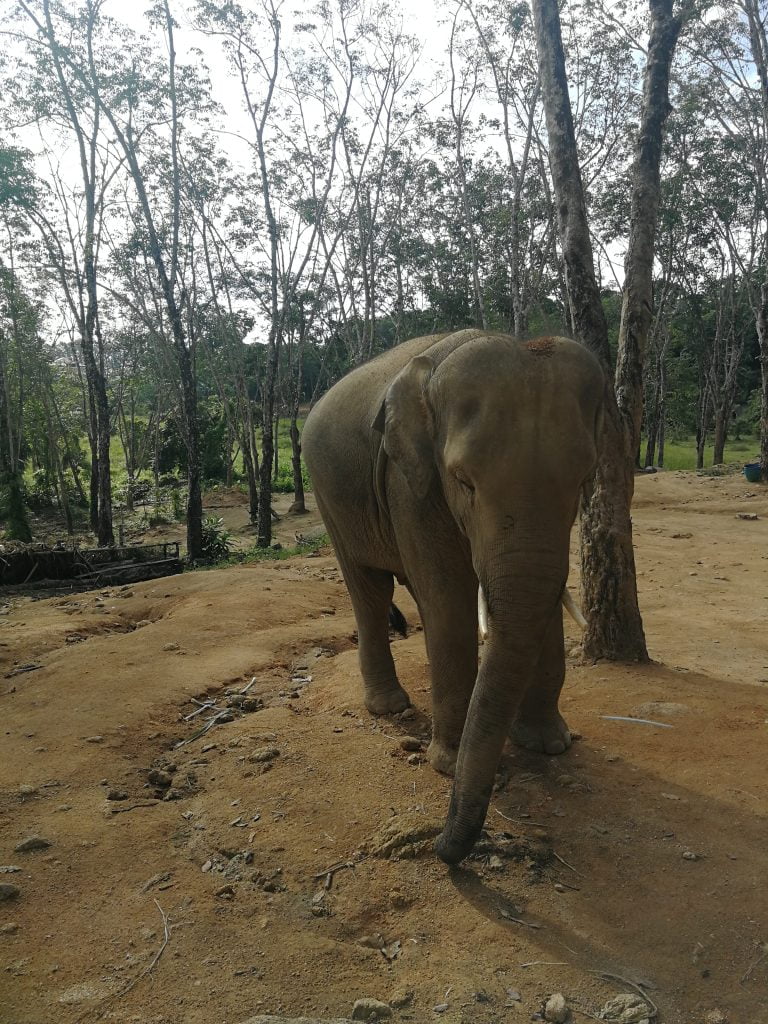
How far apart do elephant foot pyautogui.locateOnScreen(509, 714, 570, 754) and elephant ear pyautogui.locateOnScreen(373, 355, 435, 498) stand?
169 centimetres

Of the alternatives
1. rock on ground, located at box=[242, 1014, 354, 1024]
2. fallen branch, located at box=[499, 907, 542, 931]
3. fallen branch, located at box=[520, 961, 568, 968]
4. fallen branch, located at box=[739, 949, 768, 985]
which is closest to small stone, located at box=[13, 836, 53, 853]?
rock on ground, located at box=[242, 1014, 354, 1024]

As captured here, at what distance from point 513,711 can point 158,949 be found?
5.87ft

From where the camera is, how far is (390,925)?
10.7 ft

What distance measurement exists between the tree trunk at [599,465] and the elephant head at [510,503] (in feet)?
9.83

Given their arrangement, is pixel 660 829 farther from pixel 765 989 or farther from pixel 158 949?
pixel 158 949

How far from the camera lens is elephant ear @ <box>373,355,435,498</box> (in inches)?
158

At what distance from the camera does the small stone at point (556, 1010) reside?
264 cm

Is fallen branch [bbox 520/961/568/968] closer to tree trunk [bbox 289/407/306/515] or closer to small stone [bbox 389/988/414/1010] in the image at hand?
small stone [bbox 389/988/414/1010]

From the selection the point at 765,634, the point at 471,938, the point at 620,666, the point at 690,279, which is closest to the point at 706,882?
the point at 471,938

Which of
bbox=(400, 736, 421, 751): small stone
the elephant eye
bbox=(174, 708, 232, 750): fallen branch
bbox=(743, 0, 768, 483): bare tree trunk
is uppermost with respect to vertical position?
bbox=(743, 0, 768, 483): bare tree trunk

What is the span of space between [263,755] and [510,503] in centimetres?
266

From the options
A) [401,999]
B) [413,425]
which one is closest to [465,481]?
[413,425]

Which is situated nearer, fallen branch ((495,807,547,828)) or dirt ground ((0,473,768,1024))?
dirt ground ((0,473,768,1024))

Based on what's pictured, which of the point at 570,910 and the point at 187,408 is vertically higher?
the point at 187,408
